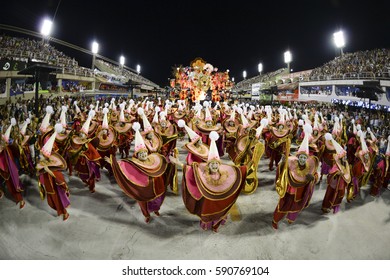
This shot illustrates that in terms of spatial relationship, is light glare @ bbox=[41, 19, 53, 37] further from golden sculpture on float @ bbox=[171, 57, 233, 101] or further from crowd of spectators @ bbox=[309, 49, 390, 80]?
crowd of spectators @ bbox=[309, 49, 390, 80]

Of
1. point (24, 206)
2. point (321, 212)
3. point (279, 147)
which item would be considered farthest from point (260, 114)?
point (24, 206)

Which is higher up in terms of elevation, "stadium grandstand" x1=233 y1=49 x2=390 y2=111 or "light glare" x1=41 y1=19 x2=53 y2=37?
"light glare" x1=41 y1=19 x2=53 y2=37

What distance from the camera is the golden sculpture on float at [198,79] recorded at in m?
27.2

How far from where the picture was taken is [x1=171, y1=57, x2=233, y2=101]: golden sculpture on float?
27250mm

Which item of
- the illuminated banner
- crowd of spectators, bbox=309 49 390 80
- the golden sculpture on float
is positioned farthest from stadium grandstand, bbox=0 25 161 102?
crowd of spectators, bbox=309 49 390 80

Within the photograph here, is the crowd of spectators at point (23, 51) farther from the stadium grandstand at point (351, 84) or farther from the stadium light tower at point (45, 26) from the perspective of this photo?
the stadium grandstand at point (351, 84)

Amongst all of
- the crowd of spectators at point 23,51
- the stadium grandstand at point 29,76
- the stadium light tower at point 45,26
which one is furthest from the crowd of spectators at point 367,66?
the stadium light tower at point 45,26

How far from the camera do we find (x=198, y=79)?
27156mm

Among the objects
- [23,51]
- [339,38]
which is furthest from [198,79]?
[339,38]

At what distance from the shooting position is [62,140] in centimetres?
658

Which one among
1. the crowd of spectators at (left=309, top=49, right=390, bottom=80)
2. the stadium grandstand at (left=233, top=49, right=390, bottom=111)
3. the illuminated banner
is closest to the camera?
the illuminated banner

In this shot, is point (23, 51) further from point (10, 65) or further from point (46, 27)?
point (46, 27)
